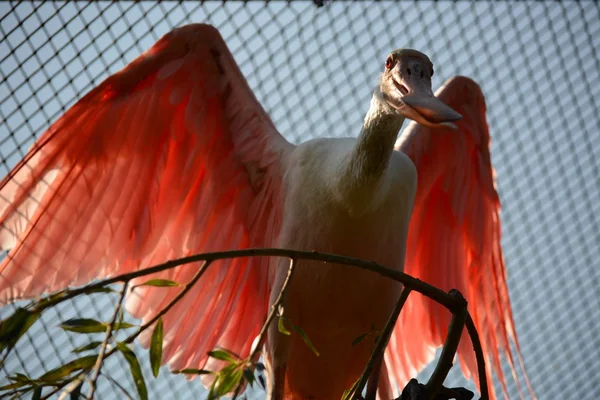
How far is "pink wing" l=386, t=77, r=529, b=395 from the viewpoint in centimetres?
464

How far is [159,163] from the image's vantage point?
4266 mm

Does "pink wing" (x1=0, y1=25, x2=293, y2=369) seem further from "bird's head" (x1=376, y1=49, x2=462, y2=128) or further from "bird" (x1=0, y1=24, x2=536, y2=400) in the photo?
"bird's head" (x1=376, y1=49, x2=462, y2=128)

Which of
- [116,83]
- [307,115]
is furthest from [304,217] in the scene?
[307,115]

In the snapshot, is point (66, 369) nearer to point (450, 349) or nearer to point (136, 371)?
point (136, 371)

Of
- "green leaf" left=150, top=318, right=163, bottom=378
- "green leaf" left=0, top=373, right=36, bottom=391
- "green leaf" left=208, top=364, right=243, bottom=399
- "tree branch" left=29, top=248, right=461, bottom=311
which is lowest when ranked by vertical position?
"green leaf" left=208, top=364, right=243, bottom=399

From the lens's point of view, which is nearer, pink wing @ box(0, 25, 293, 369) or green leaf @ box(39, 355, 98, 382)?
green leaf @ box(39, 355, 98, 382)

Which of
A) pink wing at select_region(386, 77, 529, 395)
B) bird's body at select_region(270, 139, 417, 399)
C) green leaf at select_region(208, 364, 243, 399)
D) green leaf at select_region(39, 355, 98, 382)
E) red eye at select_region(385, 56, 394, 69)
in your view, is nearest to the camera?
green leaf at select_region(39, 355, 98, 382)

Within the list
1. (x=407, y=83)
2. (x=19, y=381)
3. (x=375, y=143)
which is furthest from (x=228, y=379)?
(x=375, y=143)

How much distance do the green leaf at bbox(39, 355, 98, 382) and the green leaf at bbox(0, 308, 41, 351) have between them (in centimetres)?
10

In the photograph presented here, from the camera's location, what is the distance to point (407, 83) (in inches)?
126

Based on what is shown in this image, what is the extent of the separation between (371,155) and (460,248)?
56.4 inches

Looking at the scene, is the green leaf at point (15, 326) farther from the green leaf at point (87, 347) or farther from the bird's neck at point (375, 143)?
the bird's neck at point (375, 143)

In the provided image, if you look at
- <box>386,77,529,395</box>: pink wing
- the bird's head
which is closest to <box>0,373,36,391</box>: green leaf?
the bird's head

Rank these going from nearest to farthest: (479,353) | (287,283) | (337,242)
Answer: (287,283) < (479,353) < (337,242)
